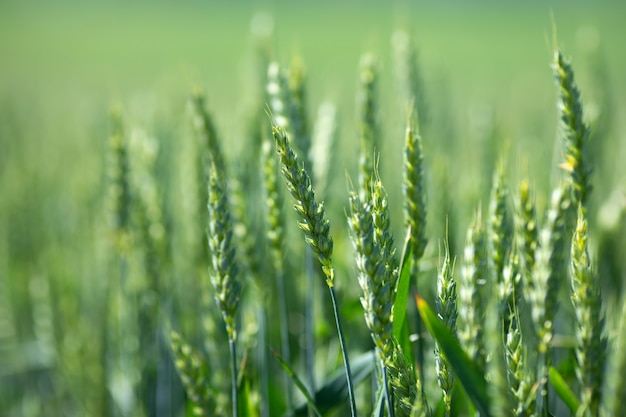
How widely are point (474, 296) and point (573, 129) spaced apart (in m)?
0.29

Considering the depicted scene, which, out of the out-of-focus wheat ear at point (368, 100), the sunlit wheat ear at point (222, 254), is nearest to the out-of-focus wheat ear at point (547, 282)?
the sunlit wheat ear at point (222, 254)

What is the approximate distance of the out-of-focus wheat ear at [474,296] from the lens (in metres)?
0.69

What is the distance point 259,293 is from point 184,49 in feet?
47.0

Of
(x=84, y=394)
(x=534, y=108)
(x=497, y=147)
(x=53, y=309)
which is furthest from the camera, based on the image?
(x=534, y=108)

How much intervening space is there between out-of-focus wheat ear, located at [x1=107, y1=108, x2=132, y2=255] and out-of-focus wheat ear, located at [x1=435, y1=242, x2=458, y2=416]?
76cm

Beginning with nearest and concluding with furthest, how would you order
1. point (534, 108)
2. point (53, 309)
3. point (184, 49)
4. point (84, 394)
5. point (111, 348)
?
1. point (84, 394)
2. point (53, 309)
3. point (111, 348)
4. point (534, 108)
5. point (184, 49)

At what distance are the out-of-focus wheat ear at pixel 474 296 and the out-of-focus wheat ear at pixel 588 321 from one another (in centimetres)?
11

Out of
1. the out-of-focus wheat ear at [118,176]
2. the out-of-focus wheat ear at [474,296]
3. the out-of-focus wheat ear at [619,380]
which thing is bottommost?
the out-of-focus wheat ear at [619,380]

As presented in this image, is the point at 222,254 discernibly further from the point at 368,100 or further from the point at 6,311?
the point at 6,311

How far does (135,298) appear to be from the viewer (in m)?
1.19

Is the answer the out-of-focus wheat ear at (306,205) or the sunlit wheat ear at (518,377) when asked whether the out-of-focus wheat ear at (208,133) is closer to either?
the out-of-focus wheat ear at (306,205)

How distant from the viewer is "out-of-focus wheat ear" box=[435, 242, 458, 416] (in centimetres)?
65

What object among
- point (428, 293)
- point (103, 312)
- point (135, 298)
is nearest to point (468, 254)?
point (428, 293)

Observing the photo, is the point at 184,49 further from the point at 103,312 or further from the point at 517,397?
the point at 517,397
